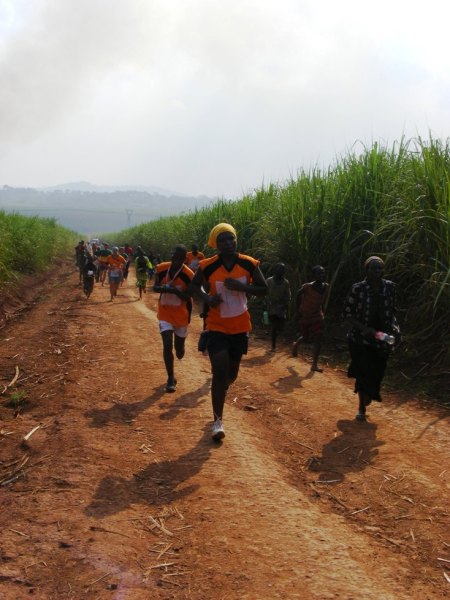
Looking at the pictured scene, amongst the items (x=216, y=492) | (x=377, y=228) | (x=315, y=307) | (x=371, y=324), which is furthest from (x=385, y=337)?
(x=377, y=228)

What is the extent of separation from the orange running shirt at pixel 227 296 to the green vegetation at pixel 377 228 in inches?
105

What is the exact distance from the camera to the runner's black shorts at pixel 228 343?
476 centimetres

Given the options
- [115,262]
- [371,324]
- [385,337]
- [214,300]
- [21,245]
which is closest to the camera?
[214,300]

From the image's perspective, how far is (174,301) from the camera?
665 centimetres

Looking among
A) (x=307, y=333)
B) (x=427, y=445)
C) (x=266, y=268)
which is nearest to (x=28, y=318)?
(x=266, y=268)

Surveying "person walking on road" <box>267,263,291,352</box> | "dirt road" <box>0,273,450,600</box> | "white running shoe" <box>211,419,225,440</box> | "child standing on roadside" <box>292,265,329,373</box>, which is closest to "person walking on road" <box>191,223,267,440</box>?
"white running shoe" <box>211,419,225,440</box>

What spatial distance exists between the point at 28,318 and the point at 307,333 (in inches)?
299

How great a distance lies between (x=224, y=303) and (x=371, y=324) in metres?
1.69

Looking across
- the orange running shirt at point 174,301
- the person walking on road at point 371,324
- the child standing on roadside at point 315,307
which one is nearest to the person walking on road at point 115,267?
the child standing on roadside at point 315,307

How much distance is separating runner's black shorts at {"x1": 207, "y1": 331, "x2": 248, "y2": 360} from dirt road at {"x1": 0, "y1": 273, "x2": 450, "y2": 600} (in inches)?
33.6

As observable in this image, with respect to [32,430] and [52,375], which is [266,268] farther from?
[32,430]

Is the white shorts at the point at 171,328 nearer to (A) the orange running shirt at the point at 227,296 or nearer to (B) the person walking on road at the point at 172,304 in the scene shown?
(B) the person walking on road at the point at 172,304

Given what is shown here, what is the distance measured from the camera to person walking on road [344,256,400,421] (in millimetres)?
5340

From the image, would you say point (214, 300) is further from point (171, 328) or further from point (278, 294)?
point (278, 294)
